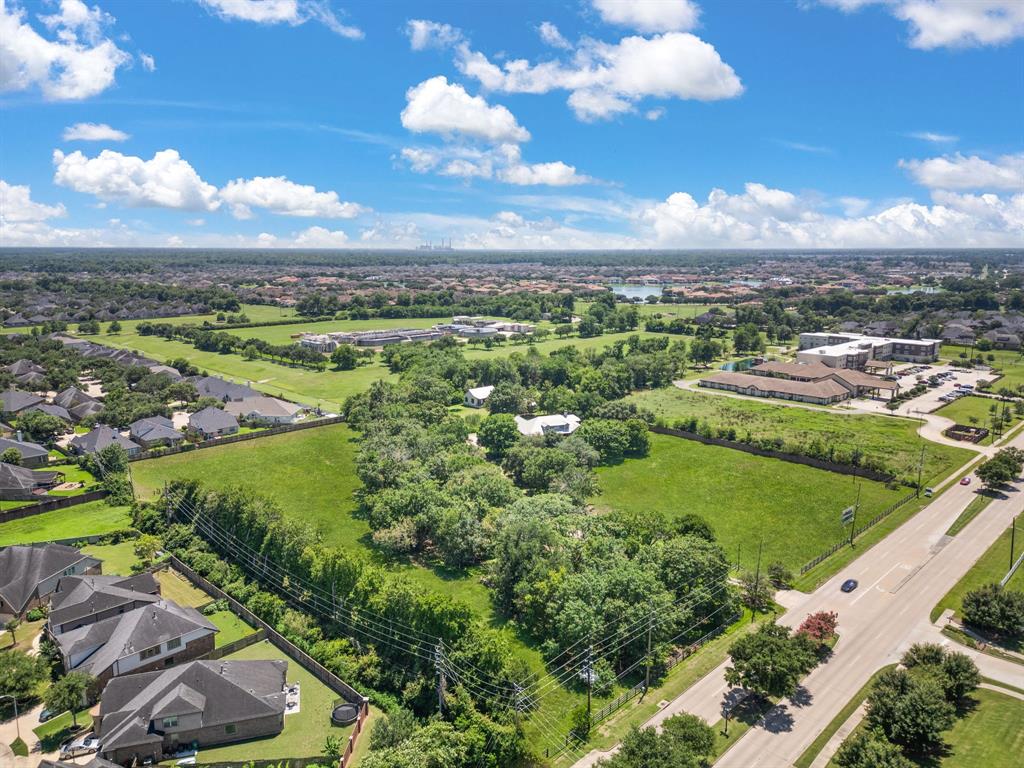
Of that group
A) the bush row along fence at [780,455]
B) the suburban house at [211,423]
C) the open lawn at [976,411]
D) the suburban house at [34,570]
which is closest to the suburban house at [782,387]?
the open lawn at [976,411]

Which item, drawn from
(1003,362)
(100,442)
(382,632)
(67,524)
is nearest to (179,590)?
(382,632)

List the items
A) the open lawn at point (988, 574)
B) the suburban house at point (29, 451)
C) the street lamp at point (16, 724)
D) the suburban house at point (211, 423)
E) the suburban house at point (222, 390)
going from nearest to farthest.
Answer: the street lamp at point (16, 724)
the open lawn at point (988, 574)
the suburban house at point (29, 451)
the suburban house at point (211, 423)
the suburban house at point (222, 390)

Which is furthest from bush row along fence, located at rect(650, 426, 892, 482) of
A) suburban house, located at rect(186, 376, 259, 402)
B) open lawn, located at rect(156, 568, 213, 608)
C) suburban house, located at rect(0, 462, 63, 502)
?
suburban house, located at rect(0, 462, 63, 502)

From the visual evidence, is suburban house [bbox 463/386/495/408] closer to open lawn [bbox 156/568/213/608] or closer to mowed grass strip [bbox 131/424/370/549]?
mowed grass strip [bbox 131/424/370/549]

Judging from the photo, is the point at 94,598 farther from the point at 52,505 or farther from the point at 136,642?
the point at 52,505

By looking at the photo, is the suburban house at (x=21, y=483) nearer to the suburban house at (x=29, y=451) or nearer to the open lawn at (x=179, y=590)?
the suburban house at (x=29, y=451)

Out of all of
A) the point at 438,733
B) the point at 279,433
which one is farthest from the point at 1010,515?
the point at 279,433
